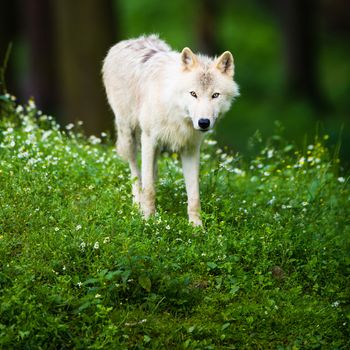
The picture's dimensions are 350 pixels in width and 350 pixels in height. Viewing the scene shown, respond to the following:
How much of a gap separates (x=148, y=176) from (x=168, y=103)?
0.80 metres

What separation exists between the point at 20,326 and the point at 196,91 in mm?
2925

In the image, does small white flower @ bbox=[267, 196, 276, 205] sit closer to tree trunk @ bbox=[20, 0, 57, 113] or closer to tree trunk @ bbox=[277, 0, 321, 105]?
tree trunk @ bbox=[277, 0, 321, 105]

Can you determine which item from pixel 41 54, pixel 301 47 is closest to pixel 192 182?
pixel 41 54

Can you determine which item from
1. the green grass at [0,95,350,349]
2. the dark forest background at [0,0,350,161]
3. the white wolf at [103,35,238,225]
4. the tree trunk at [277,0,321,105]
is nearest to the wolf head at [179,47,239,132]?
the white wolf at [103,35,238,225]

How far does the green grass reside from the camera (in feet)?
20.4

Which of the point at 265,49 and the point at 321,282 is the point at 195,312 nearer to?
A: the point at 321,282

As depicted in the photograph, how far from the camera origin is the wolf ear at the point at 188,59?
773 cm

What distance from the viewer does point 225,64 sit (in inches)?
309

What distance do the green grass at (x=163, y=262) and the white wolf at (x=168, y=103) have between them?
279mm

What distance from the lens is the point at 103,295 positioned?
6.38 metres

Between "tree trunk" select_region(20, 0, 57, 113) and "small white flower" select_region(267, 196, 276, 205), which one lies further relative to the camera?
"tree trunk" select_region(20, 0, 57, 113)

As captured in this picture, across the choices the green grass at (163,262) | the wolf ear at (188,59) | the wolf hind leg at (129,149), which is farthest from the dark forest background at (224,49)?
the wolf hind leg at (129,149)

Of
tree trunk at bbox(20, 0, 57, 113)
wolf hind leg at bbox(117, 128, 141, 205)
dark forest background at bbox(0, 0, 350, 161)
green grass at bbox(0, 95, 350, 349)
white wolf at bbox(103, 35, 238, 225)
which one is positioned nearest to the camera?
green grass at bbox(0, 95, 350, 349)

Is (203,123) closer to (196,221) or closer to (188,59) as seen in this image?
(188,59)
